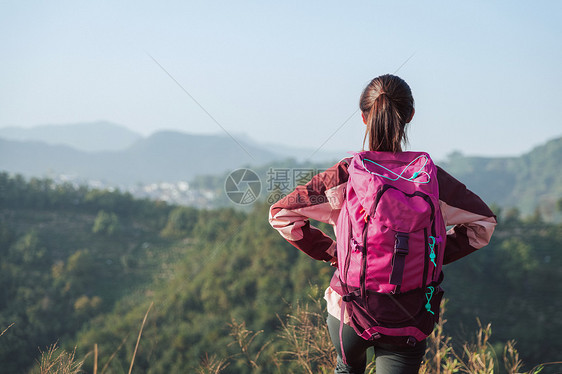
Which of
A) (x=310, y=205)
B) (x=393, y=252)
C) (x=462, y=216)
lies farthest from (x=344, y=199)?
(x=462, y=216)

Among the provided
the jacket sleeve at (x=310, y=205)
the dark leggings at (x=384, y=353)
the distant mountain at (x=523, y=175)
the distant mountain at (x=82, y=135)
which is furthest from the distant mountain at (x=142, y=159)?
the dark leggings at (x=384, y=353)

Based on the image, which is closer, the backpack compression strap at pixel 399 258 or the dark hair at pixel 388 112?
the backpack compression strap at pixel 399 258

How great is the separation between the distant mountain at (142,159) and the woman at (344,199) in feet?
123

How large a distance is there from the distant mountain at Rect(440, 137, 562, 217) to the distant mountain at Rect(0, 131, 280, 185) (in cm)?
2036

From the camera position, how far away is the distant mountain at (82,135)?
5531cm

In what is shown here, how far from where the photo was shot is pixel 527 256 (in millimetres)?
26406

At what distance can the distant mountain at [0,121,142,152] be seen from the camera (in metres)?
55.3

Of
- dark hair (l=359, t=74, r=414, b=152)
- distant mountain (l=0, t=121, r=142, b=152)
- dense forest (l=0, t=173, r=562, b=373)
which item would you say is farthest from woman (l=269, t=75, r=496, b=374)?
distant mountain (l=0, t=121, r=142, b=152)

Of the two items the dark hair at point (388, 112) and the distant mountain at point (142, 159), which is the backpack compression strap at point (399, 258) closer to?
the dark hair at point (388, 112)

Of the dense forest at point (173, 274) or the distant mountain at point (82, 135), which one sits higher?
the distant mountain at point (82, 135)

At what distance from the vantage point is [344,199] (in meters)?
1.16

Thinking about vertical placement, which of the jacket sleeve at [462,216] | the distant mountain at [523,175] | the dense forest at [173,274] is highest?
the distant mountain at [523,175]

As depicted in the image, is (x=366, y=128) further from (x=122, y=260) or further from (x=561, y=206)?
(x=561, y=206)

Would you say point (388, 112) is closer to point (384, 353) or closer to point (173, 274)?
point (384, 353)
